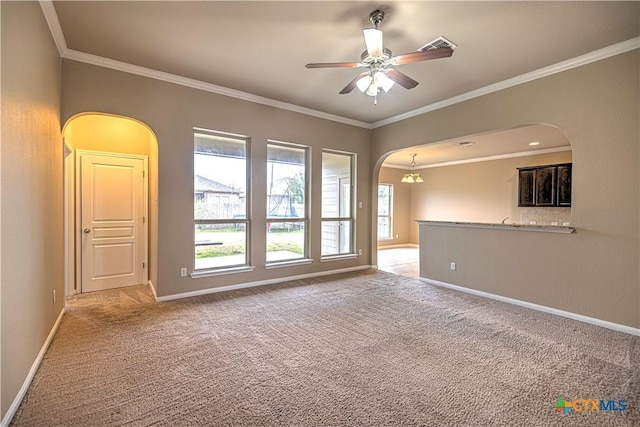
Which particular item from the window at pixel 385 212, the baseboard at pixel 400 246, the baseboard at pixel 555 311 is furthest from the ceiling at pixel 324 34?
the baseboard at pixel 400 246

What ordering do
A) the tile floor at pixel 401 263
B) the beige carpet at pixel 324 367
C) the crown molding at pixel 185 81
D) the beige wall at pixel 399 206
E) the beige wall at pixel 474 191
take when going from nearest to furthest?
1. the beige carpet at pixel 324 367
2. the crown molding at pixel 185 81
3. the tile floor at pixel 401 263
4. the beige wall at pixel 474 191
5. the beige wall at pixel 399 206

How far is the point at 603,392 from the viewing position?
6.57ft

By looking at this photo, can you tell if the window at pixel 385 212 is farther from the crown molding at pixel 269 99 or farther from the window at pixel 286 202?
the window at pixel 286 202

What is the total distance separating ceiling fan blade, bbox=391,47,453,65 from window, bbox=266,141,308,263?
2.74 meters

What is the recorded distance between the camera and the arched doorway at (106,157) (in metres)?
4.00

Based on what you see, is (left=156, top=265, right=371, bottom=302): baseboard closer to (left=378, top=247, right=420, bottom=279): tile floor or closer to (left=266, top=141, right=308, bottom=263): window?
(left=266, top=141, right=308, bottom=263): window

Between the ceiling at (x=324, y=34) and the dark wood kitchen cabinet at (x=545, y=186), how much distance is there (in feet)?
13.0

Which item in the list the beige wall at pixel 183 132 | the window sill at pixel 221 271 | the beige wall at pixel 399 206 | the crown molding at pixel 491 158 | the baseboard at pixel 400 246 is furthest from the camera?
the beige wall at pixel 399 206

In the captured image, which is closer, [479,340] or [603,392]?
[603,392]

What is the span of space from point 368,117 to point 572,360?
14.6 ft

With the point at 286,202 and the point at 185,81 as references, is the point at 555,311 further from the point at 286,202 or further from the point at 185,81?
the point at 185,81

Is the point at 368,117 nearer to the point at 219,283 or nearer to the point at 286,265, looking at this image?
the point at 286,265

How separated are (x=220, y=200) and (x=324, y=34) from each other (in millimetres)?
2650

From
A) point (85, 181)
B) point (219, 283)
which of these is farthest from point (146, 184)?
point (219, 283)
